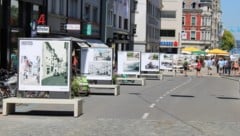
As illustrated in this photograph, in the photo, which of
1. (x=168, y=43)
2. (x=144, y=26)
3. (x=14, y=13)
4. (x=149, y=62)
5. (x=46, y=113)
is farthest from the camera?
(x=168, y=43)

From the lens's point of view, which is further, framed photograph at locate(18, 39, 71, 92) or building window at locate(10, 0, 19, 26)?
building window at locate(10, 0, 19, 26)

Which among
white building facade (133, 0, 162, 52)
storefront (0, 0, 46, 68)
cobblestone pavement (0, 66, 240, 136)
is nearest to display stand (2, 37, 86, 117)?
cobblestone pavement (0, 66, 240, 136)

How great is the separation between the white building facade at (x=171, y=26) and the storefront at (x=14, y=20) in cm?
9176

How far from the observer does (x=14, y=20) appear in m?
35.6

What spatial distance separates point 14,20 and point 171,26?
9849cm

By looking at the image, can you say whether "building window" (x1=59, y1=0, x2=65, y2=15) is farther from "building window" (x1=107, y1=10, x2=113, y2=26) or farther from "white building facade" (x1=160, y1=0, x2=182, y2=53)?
"white building facade" (x1=160, y1=0, x2=182, y2=53)

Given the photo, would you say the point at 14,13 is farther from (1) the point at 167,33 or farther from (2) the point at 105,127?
(1) the point at 167,33

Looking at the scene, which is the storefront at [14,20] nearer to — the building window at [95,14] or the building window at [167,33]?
the building window at [95,14]

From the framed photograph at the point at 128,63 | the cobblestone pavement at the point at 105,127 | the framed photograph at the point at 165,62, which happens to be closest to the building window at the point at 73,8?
the framed photograph at the point at 128,63

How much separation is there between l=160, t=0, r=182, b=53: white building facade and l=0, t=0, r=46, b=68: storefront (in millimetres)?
91755

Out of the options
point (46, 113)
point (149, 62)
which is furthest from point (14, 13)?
point (46, 113)

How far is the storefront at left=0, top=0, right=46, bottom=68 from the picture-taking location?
3372cm

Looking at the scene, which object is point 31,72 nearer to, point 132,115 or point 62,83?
point 62,83

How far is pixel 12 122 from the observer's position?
16.0m
